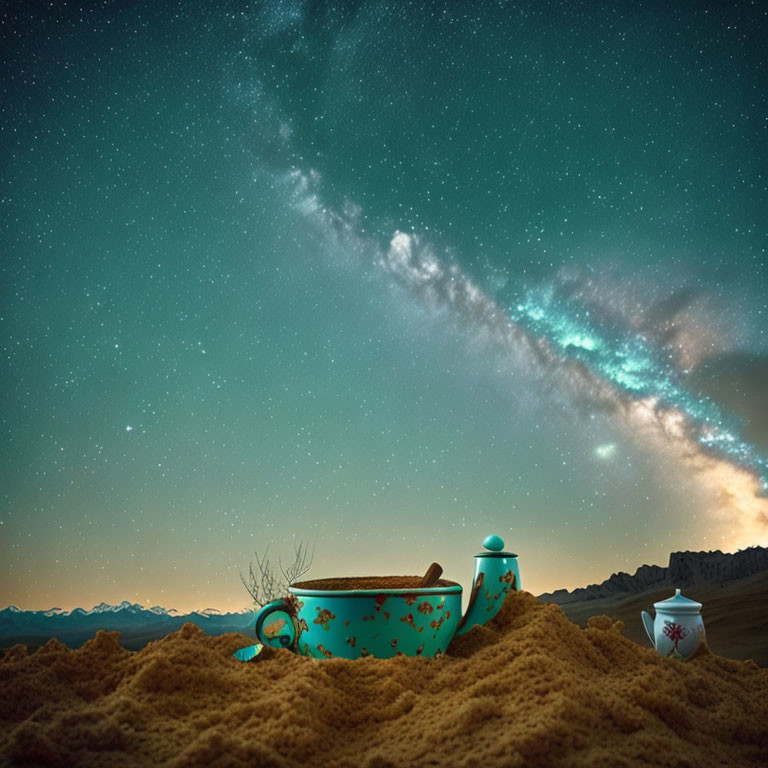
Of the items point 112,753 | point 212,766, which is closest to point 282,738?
point 212,766

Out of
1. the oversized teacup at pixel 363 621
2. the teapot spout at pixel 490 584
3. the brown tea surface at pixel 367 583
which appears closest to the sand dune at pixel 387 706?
the oversized teacup at pixel 363 621

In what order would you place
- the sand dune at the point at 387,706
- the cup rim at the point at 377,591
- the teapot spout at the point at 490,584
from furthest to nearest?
the teapot spout at the point at 490,584 < the cup rim at the point at 377,591 < the sand dune at the point at 387,706

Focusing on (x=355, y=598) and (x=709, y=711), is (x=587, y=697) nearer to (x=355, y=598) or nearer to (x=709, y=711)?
(x=709, y=711)

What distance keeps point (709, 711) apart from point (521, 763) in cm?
127

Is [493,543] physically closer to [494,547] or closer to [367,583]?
[494,547]

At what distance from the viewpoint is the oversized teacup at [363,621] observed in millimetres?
3025

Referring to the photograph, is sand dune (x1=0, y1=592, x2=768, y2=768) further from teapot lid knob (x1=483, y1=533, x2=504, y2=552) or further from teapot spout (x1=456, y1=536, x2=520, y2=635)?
teapot lid knob (x1=483, y1=533, x2=504, y2=552)

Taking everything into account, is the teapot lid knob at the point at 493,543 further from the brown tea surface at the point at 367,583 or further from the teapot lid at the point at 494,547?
the brown tea surface at the point at 367,583

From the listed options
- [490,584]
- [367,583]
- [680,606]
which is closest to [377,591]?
[367,583]

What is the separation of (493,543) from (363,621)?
1034 millimetres

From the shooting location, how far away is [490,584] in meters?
3.58

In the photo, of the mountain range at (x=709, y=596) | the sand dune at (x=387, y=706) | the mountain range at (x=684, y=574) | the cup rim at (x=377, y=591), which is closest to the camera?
the sand dune at (x=387, y=706)

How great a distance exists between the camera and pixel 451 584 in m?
3.43

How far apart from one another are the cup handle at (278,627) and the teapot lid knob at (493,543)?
3.93 feet
